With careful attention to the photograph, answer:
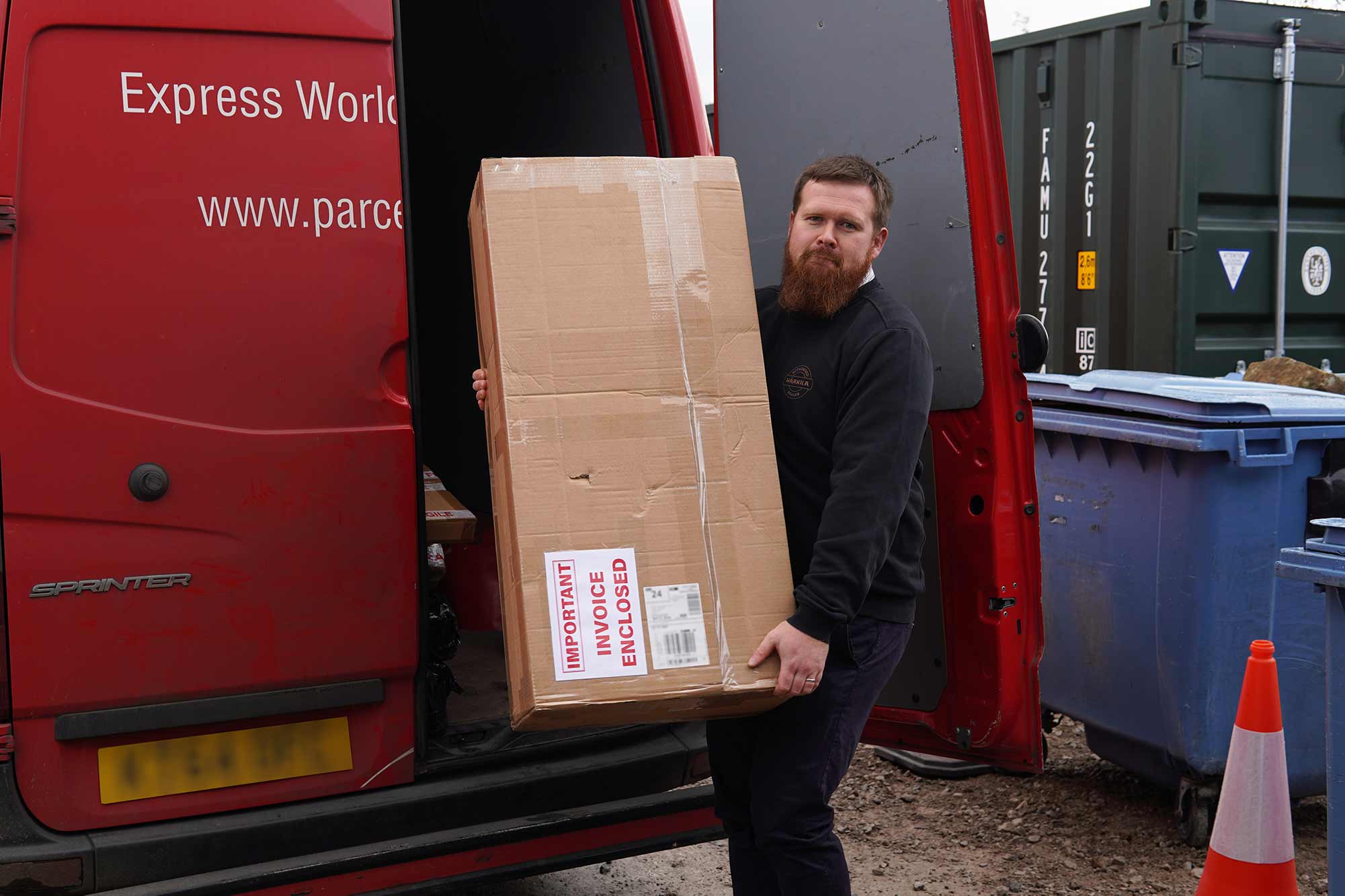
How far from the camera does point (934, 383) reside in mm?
3035

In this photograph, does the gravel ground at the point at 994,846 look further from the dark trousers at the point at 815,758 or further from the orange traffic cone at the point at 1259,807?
the dark trousers at the point at 815,758

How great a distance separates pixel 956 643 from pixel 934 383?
62 cm

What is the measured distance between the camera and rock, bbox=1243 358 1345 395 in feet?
16.1

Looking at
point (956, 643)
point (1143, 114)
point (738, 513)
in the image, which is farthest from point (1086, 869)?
point (1143, 114)

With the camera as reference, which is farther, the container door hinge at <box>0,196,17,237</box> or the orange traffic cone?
the orange traffic cone

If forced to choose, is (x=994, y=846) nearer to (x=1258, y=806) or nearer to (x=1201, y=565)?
(x=1201, y=565)

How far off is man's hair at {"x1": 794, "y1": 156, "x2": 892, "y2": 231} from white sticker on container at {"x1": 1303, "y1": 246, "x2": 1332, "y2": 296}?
4043 millimetres

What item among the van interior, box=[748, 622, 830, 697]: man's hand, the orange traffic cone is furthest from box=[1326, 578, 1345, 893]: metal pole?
the van interior

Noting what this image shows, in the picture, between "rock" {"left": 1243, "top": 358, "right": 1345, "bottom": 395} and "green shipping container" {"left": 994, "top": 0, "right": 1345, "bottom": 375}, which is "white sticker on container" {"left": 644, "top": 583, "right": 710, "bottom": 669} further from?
"green shipping container" {"left": 994, "top": 0, "right": 1345, "bottom": 375}

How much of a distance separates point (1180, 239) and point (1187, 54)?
76 cm

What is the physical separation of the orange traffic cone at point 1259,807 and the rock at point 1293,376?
2.53 meters

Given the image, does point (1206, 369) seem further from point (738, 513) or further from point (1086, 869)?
point (738, 513)

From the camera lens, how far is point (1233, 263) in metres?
5.56

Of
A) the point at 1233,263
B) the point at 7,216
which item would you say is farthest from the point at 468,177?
the point at 1233,263
